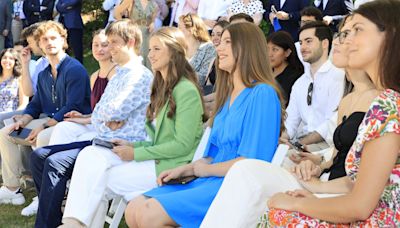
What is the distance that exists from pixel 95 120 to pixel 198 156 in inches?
41.0

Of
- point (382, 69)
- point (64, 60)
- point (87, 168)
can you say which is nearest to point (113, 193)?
point (87, 168)

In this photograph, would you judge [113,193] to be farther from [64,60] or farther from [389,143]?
[389,143]

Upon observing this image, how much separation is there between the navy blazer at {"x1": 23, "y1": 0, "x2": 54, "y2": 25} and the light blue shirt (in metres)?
6.01

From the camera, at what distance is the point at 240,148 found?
134 inches

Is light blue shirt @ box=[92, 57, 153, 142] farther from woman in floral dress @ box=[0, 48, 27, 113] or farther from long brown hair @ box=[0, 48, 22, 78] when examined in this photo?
long brown hair @ box=[0, 48, 22, 78]

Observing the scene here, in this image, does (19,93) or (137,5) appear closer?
(19,93)

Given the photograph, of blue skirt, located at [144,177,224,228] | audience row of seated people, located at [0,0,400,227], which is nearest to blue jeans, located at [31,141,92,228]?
audience row of seated people, located at [0,0,400,227]

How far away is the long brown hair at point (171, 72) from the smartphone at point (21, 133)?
1.74m

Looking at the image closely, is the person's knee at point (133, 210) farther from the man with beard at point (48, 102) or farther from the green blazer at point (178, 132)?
the man with beard at point (48, 102)

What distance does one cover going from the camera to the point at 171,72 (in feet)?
13.7

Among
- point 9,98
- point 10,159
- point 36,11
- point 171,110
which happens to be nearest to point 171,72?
point 171,110

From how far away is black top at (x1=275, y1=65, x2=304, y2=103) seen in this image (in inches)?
213

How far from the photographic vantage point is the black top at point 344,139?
3008 mm

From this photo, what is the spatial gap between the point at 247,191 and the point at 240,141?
760mm
